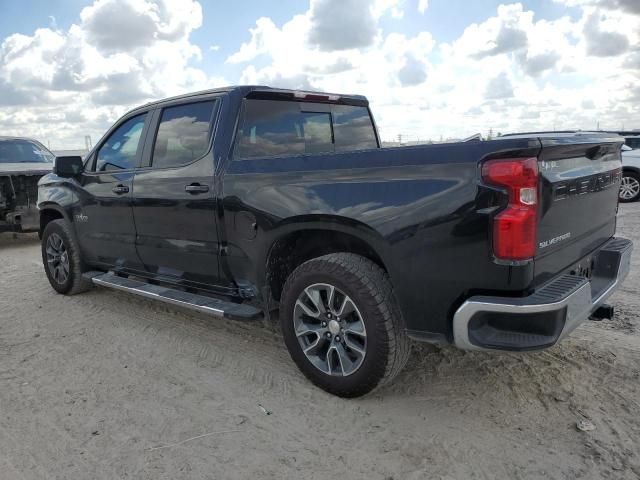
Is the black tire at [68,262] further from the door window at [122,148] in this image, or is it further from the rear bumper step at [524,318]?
the rear bumper step at [524,318]

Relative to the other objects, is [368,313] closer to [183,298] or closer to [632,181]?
[183,298]

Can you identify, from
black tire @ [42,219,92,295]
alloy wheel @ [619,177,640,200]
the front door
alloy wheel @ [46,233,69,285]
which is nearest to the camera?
the front door

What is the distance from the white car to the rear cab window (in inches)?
374

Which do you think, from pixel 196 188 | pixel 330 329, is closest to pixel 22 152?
pixel 196 188

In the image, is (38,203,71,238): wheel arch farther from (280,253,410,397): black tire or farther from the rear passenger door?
(280,253,410,397): black tire

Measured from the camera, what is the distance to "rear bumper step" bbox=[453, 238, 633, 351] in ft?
8.37

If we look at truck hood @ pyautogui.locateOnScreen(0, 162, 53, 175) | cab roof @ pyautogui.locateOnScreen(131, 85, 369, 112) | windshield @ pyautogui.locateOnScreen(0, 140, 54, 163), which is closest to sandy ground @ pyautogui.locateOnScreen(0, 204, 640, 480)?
cab roof @ pyautogui.locateOnScreen(131, 85, 369, 112)

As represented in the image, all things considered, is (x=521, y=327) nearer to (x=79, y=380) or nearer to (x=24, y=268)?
(x=79, y=380)

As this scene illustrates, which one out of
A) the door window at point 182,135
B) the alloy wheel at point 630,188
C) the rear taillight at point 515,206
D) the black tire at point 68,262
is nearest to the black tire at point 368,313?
the rear taillight at point 515,206

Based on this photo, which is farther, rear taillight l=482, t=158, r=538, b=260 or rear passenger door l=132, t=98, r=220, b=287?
rear passenger door l=132, t=98, r=220, b=287

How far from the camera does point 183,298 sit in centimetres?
411

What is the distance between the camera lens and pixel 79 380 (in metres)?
3.69

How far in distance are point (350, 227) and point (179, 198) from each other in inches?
61.7

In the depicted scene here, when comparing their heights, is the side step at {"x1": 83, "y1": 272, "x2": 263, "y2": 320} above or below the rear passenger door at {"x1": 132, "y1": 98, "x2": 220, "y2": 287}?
below
